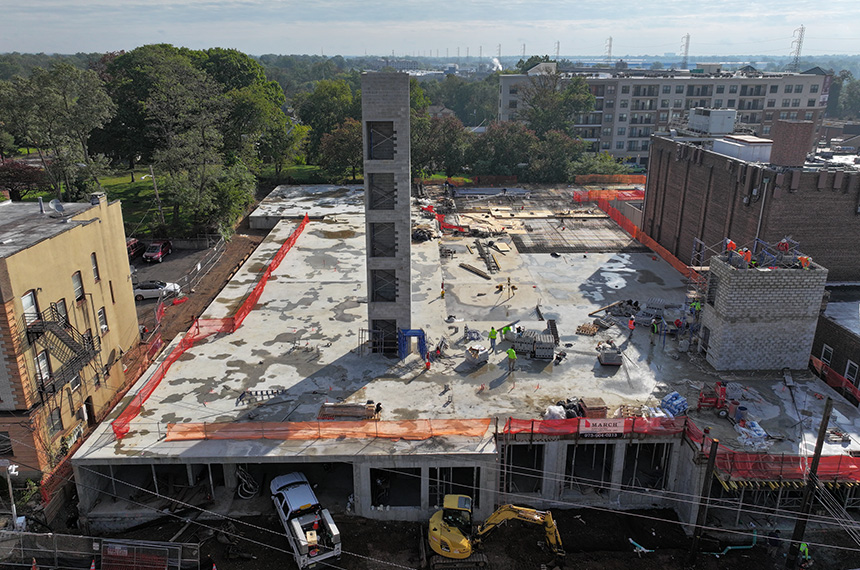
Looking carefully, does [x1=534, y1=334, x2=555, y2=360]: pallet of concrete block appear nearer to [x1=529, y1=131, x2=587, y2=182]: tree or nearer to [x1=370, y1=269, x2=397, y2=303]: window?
[x1=370, y1=269, x2=397, y2=303]: window

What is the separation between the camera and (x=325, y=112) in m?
102

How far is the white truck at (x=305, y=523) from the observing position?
2453cm

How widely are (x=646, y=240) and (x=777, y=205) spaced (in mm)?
19667

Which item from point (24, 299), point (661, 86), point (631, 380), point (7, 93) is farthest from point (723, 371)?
point (661, 86)

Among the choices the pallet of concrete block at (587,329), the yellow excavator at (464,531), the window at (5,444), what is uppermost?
the pallet of concrete block at (587,329)

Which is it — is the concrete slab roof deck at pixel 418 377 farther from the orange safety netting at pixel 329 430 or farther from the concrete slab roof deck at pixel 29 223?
the concrete slab roof deck at pixel 29 223

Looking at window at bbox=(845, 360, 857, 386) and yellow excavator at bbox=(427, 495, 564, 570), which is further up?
window at bbox=(845, 360, 857, 386)

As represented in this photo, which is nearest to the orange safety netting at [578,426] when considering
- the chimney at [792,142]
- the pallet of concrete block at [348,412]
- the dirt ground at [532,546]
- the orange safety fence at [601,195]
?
the dirt ground at [532,546]

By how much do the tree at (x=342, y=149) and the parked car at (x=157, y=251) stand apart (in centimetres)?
3160

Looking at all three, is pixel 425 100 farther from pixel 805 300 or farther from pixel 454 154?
pixel 805 300

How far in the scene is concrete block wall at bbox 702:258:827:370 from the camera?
33094 millimetres

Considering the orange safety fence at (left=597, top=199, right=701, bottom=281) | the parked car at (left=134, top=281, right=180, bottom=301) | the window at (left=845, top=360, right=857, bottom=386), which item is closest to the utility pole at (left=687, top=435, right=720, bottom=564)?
the window at (left=845, top=360, right=857, bottom=386)

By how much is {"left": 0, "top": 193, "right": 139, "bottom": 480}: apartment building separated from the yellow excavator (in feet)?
→ 58.4

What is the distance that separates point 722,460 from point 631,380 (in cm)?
774
